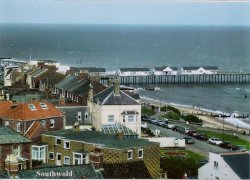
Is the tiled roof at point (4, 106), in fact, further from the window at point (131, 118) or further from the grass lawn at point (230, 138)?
the grass lawn at point (230, 138)

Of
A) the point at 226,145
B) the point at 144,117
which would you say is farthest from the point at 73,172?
the point at 144,117

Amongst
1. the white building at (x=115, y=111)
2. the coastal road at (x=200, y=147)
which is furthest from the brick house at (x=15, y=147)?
the coastal road at (x=200, y=147)

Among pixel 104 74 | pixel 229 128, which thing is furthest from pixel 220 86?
pixel 229 128

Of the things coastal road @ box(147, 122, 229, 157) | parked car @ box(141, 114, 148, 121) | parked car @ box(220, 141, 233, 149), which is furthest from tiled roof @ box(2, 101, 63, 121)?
parked car @ box(141, 114, 148, 121)

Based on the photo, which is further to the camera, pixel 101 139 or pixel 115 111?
pixel 115 111

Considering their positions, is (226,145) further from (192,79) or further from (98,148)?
(192,79)

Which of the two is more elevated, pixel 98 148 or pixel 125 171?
pixel 98 148
